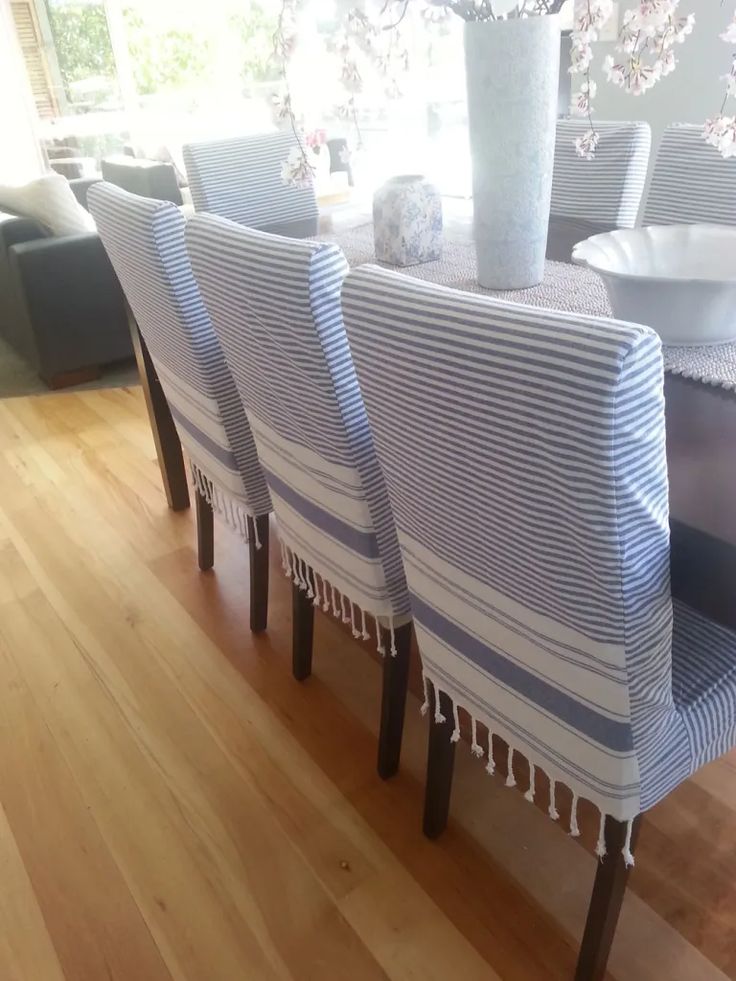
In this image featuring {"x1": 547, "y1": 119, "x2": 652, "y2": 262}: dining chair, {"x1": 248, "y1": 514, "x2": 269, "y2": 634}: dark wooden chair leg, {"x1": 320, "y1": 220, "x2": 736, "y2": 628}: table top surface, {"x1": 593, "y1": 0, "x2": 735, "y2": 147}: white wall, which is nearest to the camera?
{"x1": 320, "y1": 220, "x2": 736, "y2": 628}: table top surface

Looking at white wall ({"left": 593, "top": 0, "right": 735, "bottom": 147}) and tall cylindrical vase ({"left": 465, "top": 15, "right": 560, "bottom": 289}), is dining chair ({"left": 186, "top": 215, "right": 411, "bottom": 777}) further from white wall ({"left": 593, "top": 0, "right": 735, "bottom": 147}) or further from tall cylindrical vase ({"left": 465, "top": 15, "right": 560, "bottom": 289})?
white wall ({"left": 593, "top": 0, "right": 735, "bottom": 147})

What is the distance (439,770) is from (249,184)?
1658mm

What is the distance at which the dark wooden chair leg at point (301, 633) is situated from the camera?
1.67 meters

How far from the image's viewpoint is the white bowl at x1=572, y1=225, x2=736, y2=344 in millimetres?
1122

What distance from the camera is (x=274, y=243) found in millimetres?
1046

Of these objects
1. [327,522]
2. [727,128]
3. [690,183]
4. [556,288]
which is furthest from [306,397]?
[690,183]

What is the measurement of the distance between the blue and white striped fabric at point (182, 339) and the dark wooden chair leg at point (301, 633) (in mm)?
204

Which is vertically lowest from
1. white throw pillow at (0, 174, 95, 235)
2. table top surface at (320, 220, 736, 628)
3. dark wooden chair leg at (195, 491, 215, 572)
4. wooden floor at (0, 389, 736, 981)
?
wooden floor at (0, 389, 736, 981)

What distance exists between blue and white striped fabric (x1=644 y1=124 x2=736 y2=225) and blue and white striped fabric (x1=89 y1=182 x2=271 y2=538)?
1.04 m

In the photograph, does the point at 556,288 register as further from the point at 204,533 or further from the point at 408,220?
the point at 204,533

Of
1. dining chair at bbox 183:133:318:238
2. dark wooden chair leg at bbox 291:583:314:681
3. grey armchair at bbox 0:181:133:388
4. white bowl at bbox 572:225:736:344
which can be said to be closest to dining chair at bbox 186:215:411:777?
dark wooden chair leg at bbox 291:583:314:681

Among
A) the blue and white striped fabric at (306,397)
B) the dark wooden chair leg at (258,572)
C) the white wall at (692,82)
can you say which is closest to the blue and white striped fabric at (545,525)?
the blue and white striped fabric at (306,397)

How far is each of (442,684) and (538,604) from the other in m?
0.34

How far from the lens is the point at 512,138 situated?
1.36 m
